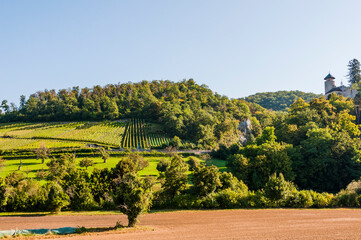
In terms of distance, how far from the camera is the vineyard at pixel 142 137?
6656cm

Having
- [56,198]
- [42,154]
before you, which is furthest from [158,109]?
[56,198]

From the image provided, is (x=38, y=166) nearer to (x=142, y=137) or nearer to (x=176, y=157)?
(x=176, y=157)

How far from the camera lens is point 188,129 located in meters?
80.7

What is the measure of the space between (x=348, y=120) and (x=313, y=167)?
1807 centimetres

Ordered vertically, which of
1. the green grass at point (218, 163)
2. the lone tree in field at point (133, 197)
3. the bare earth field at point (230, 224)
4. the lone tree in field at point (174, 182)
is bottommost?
the green grass at point (218, 163)

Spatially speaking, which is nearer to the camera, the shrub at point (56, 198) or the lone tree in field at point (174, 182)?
the shrub at point (56, 198)

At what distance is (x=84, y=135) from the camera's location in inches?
2854

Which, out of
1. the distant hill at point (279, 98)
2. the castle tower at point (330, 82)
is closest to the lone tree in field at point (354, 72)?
the castle tower at point (330, 82)

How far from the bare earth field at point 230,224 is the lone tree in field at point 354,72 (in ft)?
213

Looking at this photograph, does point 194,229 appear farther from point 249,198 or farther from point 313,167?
point 313,167

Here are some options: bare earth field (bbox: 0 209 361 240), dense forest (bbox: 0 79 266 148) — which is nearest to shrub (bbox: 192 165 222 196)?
bare earth field (bbox: 0 209 361 240)

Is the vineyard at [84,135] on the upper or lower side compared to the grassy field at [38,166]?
upper

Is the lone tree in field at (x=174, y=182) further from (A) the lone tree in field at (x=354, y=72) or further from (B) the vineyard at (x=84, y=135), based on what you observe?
(A) the lone tree in field at (x=354, y=72)

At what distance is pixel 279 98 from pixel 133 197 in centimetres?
17239
